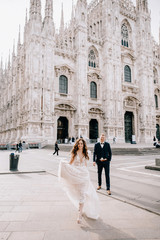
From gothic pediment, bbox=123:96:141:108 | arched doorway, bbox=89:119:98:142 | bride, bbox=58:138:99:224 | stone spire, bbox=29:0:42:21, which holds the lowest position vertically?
bride, bbox=58:138:99:224

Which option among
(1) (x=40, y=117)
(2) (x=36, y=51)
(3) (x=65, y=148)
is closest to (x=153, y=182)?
(3) (x=65, y=148)

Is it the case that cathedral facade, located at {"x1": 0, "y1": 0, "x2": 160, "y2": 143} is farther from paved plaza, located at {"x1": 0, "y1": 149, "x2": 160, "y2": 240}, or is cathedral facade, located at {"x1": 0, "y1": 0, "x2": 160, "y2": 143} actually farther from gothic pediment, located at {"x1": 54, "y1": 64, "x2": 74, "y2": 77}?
paved plaza, located at {"x1": 0, "y1": 149, "x2": 160, "y2": 240}

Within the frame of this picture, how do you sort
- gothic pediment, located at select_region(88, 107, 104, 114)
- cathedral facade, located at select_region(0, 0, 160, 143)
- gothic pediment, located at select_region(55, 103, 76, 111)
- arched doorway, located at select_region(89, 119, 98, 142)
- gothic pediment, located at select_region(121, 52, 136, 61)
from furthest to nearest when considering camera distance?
1. gothic pediment, located at select_region(121, 52, 136, 61)
2. arched doorway, located at select_region(89, 119, 98, 142)
3. gothic pediment, located at select_region(88, 107, 104, 114)
4. gothic pediment, located at select_region(55, 103, 76, 111)
5. cathedral facade, located at select_region(0, 0, 160, 143)

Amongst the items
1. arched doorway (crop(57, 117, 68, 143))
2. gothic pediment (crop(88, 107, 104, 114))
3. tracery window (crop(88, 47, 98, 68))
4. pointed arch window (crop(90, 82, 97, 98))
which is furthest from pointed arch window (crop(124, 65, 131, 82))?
arched doorway (crop(57, 117, 68, 143))

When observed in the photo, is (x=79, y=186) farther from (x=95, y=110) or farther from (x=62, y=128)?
(x=95, y=110)

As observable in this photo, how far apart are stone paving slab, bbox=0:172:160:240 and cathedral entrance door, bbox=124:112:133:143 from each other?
1070 inches

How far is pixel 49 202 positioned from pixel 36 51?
75.0ft

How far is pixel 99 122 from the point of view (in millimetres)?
27375

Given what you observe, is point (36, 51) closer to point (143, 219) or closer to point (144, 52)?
point (144, 52)

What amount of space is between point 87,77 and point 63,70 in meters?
4.19

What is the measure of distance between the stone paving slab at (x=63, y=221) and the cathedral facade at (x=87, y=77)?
18269 mm

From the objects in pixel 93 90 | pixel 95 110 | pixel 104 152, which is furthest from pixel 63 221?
pixel 93 90

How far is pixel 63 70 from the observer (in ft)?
83.5

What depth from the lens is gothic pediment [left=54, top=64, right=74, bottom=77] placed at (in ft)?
81.0
